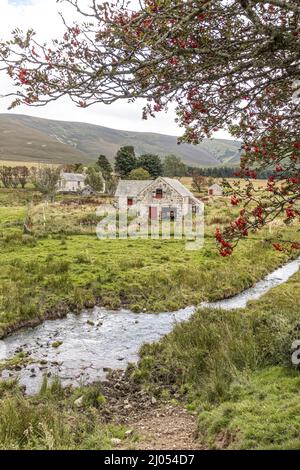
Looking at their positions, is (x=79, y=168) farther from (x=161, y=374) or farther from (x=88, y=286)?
(x=161, y=374)

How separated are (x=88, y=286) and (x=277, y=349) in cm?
1155

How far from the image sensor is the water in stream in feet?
37.0

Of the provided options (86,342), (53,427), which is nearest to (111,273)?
(86,342)

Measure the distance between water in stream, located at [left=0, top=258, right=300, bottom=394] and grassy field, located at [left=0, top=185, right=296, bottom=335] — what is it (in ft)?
2.63

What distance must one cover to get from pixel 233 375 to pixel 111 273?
43.7ft

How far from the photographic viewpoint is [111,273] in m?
21.8

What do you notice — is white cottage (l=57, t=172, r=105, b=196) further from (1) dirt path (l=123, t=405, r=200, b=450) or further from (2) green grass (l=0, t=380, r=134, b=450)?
(1) dirt path (l=123, t=405, r=200, b=450)

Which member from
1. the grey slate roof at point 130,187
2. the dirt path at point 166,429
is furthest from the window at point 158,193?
the dirt path at point 166,429

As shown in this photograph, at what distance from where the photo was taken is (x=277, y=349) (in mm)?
9633

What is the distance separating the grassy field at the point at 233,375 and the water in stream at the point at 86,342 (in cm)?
114

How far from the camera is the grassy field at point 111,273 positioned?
58.0ft

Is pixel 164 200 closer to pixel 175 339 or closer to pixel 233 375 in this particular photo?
pixel 175 339

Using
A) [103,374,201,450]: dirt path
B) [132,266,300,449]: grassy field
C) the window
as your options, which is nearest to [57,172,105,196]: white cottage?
the window
